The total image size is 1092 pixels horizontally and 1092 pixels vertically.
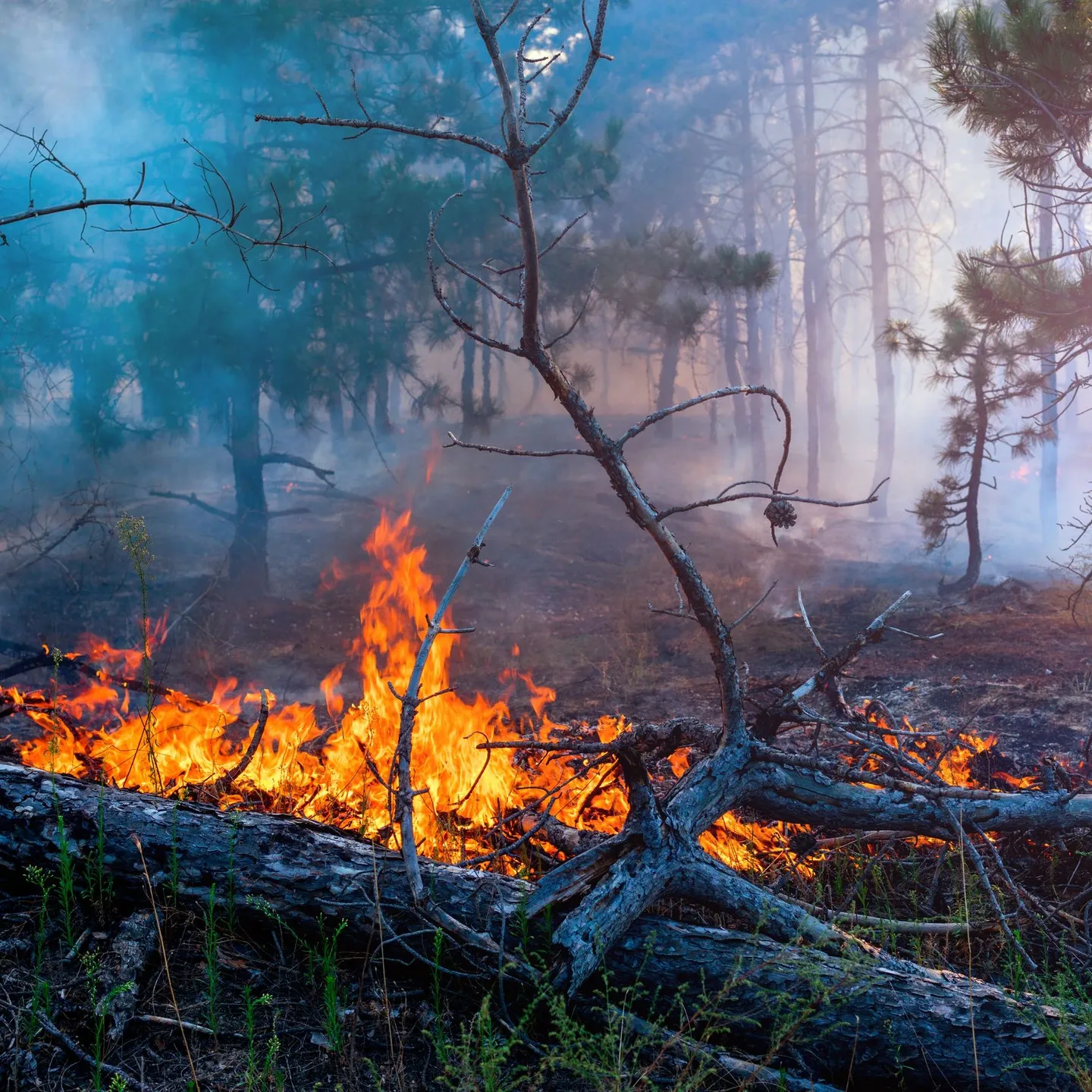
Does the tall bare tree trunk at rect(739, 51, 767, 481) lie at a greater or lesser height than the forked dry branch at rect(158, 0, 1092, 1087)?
greater

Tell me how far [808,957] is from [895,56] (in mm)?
27109

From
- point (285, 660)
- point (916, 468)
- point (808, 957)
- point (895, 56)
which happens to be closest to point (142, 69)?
point (285, 660)

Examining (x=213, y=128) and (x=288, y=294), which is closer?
(x=288, y=294)

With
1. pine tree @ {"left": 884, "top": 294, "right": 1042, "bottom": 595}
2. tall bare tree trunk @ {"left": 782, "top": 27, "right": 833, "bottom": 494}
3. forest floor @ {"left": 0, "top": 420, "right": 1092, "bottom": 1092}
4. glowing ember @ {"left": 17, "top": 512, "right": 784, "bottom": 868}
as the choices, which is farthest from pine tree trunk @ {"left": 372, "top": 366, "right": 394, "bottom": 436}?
tall bare tree trunk @ {"left": 782, "top": 27, "right": 833, "bottom": 494}

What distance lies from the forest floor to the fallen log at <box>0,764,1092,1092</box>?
17 cm

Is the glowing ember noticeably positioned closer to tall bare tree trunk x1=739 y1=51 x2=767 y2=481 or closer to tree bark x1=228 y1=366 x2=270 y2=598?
tree bark x1=228 y1=366 x2=270 y2=598

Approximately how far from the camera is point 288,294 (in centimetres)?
1133

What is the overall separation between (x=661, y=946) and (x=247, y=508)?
36.0 ft

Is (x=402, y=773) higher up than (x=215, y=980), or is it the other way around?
(x=402, y=773)

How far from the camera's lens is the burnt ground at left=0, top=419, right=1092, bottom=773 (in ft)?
24.8

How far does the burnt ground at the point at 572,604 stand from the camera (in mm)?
7559

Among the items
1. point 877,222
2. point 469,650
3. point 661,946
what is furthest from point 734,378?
point 661,946

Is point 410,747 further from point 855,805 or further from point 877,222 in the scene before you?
point 877,222

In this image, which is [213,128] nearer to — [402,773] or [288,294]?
[288,294]
